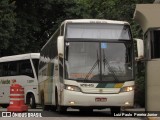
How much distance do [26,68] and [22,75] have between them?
495 mm

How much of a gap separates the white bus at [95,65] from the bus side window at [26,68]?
41.5ft

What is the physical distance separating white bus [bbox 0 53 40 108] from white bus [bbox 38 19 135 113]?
1207 cm

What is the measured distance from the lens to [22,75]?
102 feet

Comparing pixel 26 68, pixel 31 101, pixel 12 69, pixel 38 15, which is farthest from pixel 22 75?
pixel 38 15

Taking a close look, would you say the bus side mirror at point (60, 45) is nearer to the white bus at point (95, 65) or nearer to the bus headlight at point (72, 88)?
the white bus at point (95, 65)

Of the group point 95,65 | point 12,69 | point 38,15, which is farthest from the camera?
point 38,15

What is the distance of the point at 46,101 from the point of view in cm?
2278

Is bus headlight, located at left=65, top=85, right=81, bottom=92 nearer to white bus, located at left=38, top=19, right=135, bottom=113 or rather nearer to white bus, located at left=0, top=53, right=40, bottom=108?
white bus, located at left=38, top=19, right=135, bottom=113

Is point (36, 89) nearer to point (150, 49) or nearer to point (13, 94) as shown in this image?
point (13, 94)

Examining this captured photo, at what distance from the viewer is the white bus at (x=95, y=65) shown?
17141 millimetres

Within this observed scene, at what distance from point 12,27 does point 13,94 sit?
1730cm

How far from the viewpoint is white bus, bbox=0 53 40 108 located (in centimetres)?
3012

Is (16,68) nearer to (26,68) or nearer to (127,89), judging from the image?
(26,68)

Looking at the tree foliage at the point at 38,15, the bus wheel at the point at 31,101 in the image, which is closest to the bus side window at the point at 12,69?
the bus wheel at the point at 31,101
